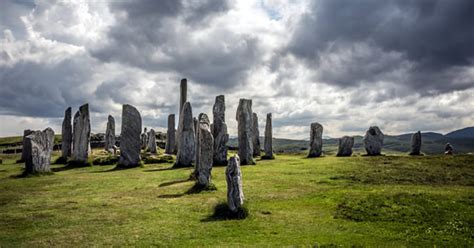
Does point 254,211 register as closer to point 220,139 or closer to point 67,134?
point 220,139

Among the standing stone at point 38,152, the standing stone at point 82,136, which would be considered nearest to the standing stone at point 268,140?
the standing stone at point 82,136

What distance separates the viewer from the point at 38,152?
94.6 ft

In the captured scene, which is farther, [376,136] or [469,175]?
[376,136]

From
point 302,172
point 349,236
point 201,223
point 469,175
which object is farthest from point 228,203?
point 469,175

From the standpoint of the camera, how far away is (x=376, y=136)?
4706 centimetres

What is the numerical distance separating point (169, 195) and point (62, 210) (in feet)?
17.2

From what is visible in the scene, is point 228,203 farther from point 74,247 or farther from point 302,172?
point 302,172

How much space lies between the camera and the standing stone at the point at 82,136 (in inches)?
1438

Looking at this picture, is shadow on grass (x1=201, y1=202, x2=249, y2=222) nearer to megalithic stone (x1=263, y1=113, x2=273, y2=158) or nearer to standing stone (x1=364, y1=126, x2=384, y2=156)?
megalithic stone (x1=263, y1=113, x2=273, y2=158)

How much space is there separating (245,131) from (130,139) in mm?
10617

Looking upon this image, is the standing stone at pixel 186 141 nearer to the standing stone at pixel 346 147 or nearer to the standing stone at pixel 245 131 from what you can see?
the standing stone at pixel 245 131

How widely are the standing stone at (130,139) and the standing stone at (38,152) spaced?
6.31 meters

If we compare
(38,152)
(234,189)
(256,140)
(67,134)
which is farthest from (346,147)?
(234,189)

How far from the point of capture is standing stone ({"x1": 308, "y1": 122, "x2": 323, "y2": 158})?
46.5 meters
